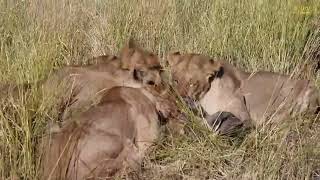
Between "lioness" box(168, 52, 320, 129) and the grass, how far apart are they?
33 cm

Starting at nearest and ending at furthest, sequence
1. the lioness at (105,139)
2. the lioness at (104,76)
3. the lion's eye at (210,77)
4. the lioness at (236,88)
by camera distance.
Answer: the lioness at (105,139) → the lioness at (104,76) → the lioness at (236,88) → the lion's eye at (210,77)

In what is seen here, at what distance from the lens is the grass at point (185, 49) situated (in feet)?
15.4

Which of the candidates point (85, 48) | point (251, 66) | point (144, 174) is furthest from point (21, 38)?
point (251, 66)

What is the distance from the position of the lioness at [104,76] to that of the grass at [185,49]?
0.22 meters

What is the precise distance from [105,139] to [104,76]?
157 centimetres

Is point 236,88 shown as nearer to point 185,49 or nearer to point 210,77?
point 210,77

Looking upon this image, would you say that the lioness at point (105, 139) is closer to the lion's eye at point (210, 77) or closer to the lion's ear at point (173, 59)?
the lion's ear at point (173, 59)

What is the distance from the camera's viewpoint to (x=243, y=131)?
217 inches

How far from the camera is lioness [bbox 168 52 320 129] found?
20.8ft

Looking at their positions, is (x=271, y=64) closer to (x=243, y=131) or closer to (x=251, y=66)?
(x=251, y=66)

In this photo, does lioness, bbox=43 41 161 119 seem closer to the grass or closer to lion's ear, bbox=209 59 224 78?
the grass

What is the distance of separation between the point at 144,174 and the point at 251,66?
278 centimetres

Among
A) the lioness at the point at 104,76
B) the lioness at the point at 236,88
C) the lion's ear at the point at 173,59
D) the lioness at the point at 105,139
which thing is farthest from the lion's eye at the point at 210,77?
the lioness at the point at 105,139

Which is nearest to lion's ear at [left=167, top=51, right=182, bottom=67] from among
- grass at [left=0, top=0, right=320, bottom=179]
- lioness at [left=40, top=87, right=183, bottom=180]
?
grass at [left=0, top=0, right=320, bottom=179]
